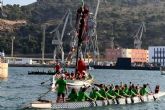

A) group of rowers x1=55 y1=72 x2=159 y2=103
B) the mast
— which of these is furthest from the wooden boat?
the mast

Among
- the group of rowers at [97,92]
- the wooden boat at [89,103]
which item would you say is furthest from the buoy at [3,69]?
the group of rowers at [97,92]

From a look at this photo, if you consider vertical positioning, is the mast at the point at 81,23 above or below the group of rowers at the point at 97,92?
above

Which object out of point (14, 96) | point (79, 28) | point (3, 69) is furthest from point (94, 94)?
point (3, 69)

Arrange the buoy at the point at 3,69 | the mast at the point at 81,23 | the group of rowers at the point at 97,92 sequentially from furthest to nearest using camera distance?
the buoy at the point at 3,69, the mast at the point at 81,23, the group of rowers at the point at 97,92

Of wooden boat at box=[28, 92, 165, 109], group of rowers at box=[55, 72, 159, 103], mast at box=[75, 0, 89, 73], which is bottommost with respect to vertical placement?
wooden boat at box=[28, 92, 165, 109]

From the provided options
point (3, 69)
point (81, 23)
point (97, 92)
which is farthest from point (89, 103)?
point (3, 69)

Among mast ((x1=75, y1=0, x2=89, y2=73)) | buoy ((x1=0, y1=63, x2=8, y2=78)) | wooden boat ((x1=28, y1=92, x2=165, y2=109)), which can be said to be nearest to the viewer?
wooden boat ((x1=28, y1=92, x2=165, y2=109))

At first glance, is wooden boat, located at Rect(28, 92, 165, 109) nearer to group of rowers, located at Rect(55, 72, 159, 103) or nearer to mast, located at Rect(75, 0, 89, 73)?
group of rowers, located at Rect(55, 72, 159, 103)

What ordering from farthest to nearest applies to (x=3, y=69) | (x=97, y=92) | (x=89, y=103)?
(x=3, y=69) → (x=97, y=92) → (x=89, y=103)

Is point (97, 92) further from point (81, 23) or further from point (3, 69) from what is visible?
point (3, 69)

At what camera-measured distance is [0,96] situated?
64312mm

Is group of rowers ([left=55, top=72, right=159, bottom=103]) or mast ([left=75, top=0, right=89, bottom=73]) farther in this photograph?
mast ([left=75, top=0, right=89, bottom=73])

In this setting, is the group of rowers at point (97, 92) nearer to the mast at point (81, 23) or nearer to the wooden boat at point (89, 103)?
the wooden boat at point (89, 103)

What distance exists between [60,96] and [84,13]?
1260 inches
